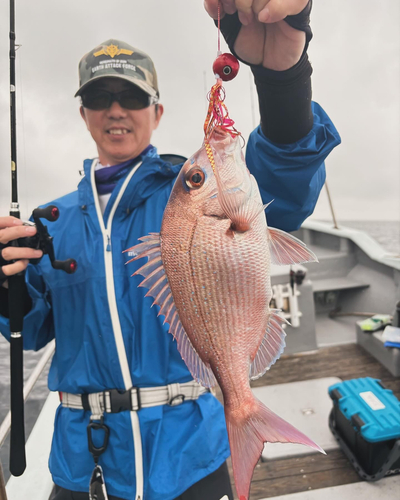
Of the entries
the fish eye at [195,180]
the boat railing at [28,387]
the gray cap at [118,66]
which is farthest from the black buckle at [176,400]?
the boat railing at [28,387]

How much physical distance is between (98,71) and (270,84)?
968 mm

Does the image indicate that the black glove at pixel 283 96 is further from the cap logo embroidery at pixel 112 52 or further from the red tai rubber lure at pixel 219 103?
the cap logo embroidery at pixel 112 52

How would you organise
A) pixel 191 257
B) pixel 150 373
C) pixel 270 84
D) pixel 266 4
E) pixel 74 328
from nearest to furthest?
1. pixel 266 4
2. pixel 191 257
3. pixel 270 84
4. pixel 150 373
5. pixel 74 328

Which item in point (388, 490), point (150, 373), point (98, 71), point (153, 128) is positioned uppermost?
point (98, 71)

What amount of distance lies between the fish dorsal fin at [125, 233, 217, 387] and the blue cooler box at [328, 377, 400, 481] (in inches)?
70.9

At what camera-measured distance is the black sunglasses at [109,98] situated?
173cm

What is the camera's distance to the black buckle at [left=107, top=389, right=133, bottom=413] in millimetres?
1464

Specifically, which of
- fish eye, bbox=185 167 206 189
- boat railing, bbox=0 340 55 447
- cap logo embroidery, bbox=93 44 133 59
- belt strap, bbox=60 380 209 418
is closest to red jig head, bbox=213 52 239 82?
fish eye, bbox=185 167 206 189

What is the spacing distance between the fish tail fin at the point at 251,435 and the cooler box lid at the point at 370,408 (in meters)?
1.73

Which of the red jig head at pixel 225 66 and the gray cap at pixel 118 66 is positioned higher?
the gray cap at pixel 118 66

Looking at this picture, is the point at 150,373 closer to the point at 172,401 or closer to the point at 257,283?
the point at 172,401

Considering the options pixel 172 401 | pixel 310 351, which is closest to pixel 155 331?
pixel 172 401

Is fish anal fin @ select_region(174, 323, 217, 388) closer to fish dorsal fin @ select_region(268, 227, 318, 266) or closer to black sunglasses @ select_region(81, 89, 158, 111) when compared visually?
fish dorsal fin @ select_region(268, 227, 318, 266)

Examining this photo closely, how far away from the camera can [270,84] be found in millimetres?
1144
